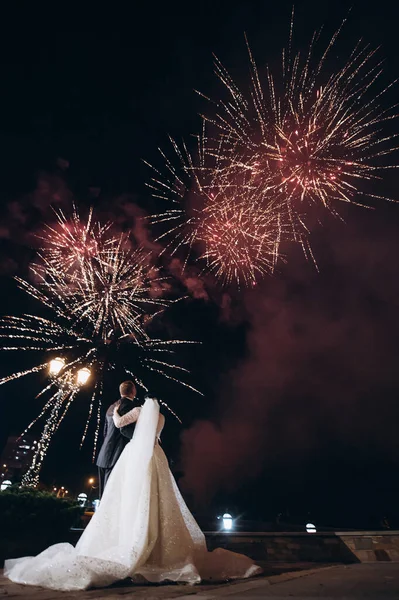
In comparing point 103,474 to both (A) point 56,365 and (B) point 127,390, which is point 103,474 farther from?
(A) point 56,365

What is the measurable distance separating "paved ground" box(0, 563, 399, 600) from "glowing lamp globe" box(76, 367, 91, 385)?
261 inches

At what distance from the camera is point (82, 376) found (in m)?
10.5

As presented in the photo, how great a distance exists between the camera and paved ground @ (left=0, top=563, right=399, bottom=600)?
3.01 meters

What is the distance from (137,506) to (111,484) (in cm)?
49

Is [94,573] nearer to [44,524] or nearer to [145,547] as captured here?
[145,547]

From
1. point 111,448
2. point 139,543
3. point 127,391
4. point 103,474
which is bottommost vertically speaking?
point 139,543

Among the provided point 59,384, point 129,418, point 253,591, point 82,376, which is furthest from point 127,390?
point 59,384

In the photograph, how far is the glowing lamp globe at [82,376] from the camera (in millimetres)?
10445

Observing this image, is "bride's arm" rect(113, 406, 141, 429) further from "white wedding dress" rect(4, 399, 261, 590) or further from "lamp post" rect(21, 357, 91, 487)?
"lamp post" rect(21, 357, 91, 487)

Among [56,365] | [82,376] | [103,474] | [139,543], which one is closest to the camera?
[139,543]

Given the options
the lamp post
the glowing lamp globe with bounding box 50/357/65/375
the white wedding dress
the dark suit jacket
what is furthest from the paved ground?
the glowing lamp globe with bounding box 50/357/65/375

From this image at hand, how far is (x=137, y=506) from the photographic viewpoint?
421 cm

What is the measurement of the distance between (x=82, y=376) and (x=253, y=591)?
804 centimetres

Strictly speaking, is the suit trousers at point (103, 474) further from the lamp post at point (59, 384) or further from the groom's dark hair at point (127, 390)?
the lamp post at point (59, 384)
